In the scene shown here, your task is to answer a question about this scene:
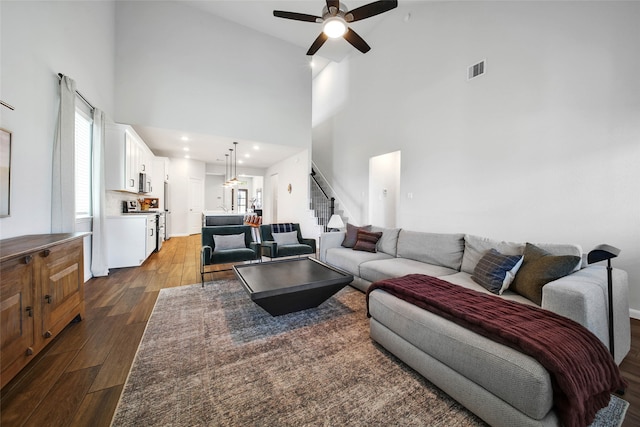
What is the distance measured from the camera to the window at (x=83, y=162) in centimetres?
349

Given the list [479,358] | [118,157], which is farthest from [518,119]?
[118,157]

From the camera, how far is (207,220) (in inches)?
203

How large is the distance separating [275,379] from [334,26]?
345 centimetres

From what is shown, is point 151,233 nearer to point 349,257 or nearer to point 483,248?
point 349,257

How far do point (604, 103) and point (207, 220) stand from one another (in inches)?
249

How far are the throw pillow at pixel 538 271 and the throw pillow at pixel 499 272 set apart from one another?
0.06 m

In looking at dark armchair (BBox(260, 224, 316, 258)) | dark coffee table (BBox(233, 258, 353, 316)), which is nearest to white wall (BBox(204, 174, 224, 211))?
dark armchair (BBox(260, 224, 316, 258))

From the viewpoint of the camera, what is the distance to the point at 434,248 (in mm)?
3070

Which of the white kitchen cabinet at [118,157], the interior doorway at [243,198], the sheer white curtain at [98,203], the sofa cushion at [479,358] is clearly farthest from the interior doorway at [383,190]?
the interior doorway at [243,198]

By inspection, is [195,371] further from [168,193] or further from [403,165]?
[168,193]

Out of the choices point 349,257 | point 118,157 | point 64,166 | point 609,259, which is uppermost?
point 118,157

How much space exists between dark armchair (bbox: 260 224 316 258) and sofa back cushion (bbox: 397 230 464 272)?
172 centimetres

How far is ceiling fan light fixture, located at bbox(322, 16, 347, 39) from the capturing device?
2.65 m

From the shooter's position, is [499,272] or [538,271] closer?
[538,271]
